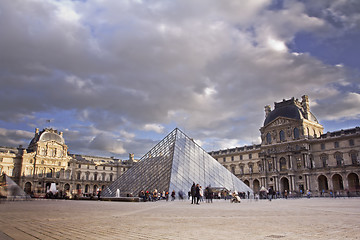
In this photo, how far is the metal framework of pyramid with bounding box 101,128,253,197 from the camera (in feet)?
77.1

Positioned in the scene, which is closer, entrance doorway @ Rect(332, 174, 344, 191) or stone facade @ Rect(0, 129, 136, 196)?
entrance doorway @ Rect(332, 174, 344, 191)

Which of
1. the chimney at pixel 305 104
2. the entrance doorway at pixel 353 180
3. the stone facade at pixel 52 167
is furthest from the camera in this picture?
the stone facade at pixel 52 167

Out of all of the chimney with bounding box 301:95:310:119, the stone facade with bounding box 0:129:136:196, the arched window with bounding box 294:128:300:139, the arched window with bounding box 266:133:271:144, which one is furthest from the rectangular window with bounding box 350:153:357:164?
the stone facade with bounding box 0:129:136:196

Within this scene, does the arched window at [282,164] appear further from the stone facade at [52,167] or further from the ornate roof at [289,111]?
the stone facade at [52,167]

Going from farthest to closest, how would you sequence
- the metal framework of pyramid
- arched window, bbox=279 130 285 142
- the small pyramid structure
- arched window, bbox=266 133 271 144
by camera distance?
arched window, bbox=266 133 271 144
arched window, bbox=279 130 285 142
the metal framework of pyramid
the small pyramid structure

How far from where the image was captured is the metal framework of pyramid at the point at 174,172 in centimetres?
2350

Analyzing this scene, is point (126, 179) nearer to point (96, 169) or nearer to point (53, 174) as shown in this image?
point (53, 174)

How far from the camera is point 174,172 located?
2355 centimetres

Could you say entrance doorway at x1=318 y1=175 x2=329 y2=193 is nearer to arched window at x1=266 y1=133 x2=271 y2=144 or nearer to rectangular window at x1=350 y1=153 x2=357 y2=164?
rectangular window at x1=350 y1=153 x2=357 y2=164

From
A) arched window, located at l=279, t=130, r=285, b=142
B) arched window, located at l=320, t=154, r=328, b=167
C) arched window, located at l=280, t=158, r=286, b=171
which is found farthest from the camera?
arched window, located at l=279, t=130, r=285, b=142

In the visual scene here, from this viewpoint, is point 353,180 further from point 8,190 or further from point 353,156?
point 8,190

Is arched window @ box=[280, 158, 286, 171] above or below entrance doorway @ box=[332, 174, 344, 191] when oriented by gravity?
above

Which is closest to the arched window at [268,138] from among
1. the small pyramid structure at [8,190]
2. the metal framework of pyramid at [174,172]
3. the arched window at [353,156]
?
the arched window at [353,156]

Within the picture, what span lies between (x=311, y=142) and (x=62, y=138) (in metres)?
54.9
